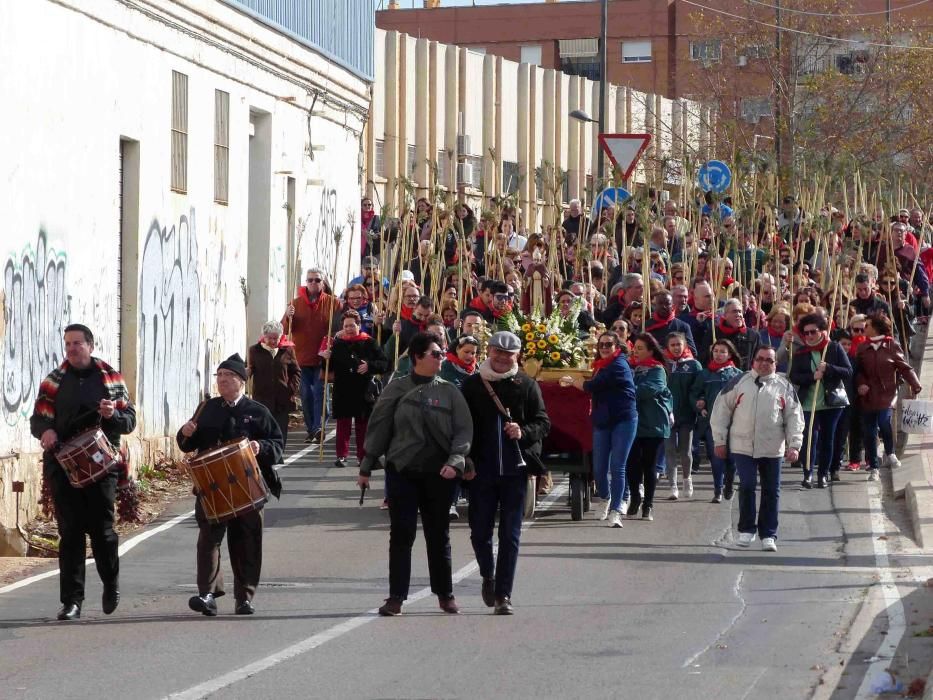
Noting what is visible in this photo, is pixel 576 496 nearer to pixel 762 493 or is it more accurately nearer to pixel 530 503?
pixel 530 503

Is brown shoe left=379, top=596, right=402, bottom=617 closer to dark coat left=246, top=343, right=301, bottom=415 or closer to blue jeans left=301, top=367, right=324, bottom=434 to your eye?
dark coat left=246, top=343, right=301, bottom=415

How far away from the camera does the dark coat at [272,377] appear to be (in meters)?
18.9

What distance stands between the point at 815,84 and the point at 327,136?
571 inches

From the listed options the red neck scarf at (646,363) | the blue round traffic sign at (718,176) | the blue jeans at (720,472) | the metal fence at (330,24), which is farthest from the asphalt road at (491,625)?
the metal fence at (330,24)

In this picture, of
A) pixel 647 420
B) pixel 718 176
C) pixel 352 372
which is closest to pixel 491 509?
pixel 647 420

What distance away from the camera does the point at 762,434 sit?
15.4 meters

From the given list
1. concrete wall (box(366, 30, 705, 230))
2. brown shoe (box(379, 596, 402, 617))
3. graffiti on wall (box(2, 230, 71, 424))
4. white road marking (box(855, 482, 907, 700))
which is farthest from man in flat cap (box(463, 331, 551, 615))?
concrete wall (box(366, 30, 705, 230))

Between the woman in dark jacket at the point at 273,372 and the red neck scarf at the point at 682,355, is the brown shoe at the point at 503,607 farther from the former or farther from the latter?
the woman in dark jacket at the point at 273,372

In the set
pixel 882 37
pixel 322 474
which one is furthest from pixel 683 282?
pixel 882 37

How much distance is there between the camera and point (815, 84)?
38.7 metres

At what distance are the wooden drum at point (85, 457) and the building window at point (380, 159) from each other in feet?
91.7

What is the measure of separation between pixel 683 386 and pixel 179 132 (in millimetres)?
6812

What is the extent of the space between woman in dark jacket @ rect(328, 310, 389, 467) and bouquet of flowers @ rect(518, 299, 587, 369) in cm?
296

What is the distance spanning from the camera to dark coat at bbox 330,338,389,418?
19656 mm
